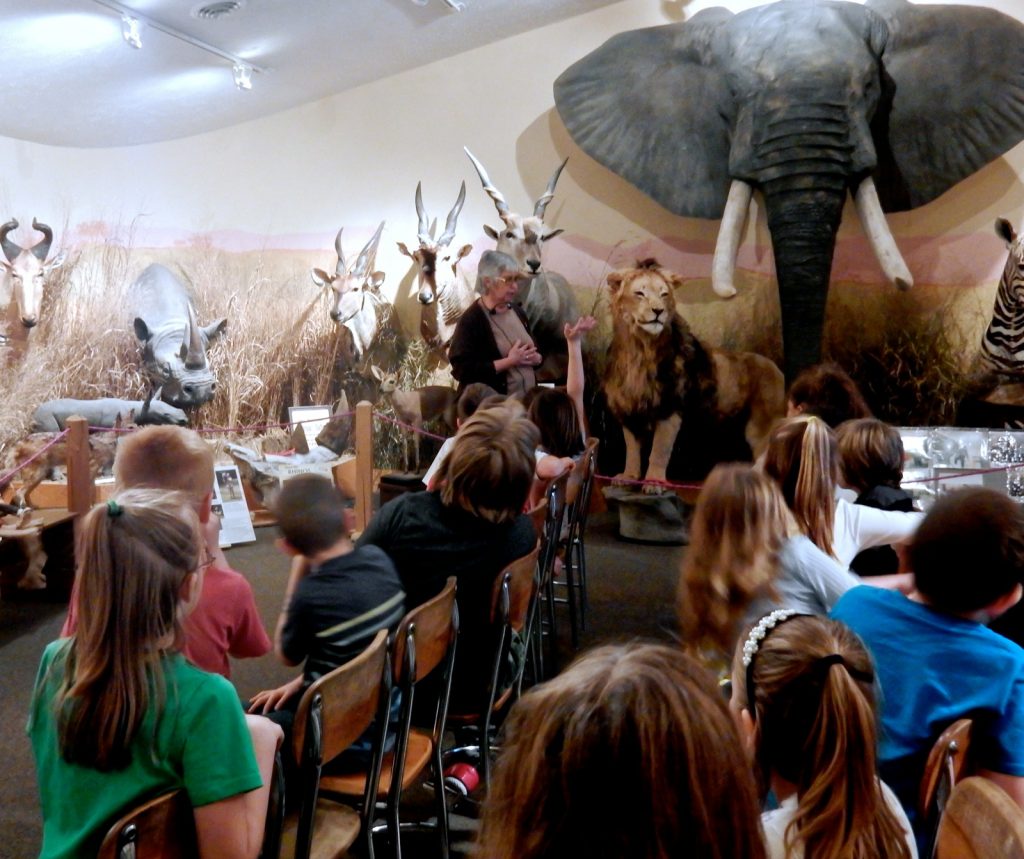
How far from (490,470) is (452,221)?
16.2 feet

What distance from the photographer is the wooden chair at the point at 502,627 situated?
2.28 meters

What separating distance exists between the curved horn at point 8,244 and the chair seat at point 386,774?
5860 mm

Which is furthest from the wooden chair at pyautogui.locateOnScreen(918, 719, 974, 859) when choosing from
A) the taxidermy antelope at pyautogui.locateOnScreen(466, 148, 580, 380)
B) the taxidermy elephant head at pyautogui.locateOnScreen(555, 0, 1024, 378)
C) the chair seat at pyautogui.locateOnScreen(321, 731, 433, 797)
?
the taxidermy antelope at pyautogui.locateOnScreen(466, 148, 580, 380)

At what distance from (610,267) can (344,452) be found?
247cm

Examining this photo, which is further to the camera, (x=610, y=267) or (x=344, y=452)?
(x=344, y=452)

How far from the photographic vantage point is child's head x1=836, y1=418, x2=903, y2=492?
8.81 feet

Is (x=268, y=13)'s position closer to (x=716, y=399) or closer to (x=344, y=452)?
(x=344, y=452)

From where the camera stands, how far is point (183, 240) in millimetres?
7672

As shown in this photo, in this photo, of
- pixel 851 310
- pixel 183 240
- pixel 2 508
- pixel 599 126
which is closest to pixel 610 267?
pixel 599 126

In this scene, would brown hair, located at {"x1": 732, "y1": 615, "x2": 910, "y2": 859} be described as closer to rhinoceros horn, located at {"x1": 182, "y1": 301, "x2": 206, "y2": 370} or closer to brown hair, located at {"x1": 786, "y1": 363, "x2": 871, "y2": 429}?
brown hair, located at {"x1": 786, "y1": 363, "x2": 871, "y2": 429}

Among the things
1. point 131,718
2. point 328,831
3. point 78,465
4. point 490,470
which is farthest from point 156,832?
point 78,465

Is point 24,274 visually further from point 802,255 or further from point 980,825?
point 980,825

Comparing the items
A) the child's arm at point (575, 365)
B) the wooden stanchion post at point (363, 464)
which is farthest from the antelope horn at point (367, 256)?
the child's arm at point (575, 365)

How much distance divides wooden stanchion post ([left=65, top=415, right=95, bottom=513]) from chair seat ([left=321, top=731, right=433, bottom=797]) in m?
3.10
